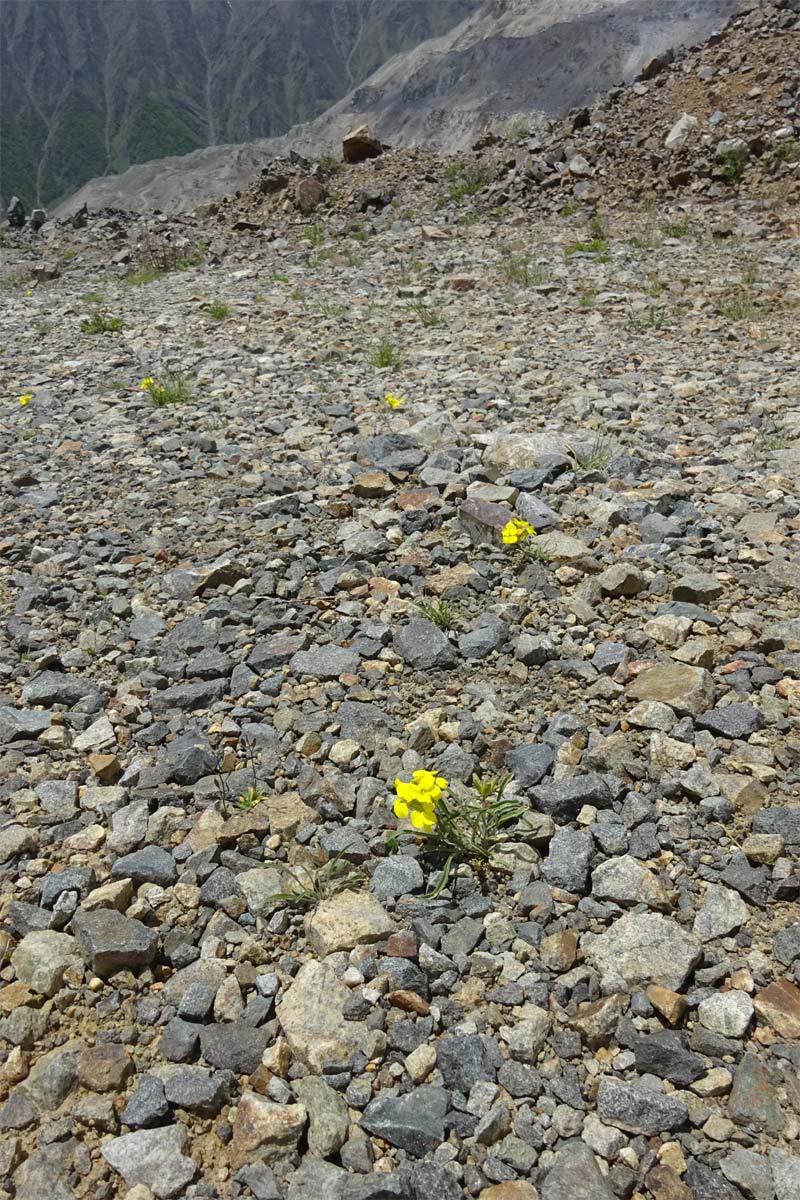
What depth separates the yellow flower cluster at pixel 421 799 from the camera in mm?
3127

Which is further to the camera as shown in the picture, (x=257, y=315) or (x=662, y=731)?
(x=257, y=315)

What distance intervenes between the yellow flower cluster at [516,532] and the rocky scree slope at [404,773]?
0.16 meters

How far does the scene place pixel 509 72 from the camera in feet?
146

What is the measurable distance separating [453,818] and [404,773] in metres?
0.37

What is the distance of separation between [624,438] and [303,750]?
12.9ft

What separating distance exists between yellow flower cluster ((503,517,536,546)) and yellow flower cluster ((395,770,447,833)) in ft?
6.86

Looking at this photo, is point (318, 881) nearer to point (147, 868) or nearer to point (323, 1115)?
point (147, 868)

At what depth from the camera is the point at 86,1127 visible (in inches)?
91.7

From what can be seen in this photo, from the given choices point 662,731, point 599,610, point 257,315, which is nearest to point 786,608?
point 599,610

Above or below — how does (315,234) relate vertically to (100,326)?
below

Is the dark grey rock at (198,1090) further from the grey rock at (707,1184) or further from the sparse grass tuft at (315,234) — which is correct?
the sparse grass tuft at (315,234)

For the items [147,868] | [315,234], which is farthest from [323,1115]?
[315,234]

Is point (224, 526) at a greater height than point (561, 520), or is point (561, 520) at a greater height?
point (224, 526)

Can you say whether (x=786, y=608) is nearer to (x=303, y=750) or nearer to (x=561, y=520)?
(x=561, y=520)
